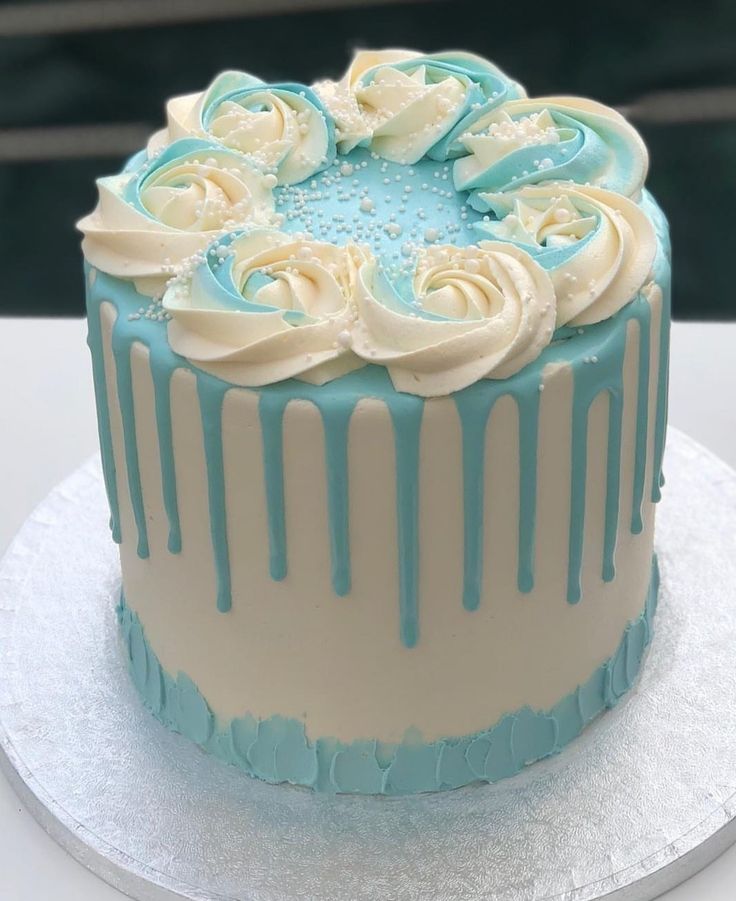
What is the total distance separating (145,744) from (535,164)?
0.97m

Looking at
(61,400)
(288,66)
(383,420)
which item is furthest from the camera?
(288,66)

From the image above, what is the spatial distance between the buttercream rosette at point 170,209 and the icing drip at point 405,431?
0.04 meters

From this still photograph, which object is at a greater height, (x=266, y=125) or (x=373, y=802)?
(x=266, y=125)

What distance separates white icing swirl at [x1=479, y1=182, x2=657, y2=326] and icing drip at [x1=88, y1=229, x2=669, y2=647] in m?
0.03

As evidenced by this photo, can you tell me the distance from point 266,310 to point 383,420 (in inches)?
7.4

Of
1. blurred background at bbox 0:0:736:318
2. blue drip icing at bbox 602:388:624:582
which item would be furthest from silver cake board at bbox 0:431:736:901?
blurred background at bbox 0:0:736:318

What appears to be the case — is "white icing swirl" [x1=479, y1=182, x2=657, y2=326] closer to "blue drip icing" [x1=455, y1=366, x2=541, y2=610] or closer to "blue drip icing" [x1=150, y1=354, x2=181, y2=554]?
"blue drip icing" [x1=455, y1=366, x2=541, y2=610]

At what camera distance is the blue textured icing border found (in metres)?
1.97

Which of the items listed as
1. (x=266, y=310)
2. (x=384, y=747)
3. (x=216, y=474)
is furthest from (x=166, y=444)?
(x=384, y=747)

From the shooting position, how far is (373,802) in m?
1.98

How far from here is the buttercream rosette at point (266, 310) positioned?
5.56 feet

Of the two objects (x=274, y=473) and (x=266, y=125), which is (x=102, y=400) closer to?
(x=274, y=473)

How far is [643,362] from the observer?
185 centimetres

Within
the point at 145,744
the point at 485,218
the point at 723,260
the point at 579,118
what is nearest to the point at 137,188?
the point at 485,218
